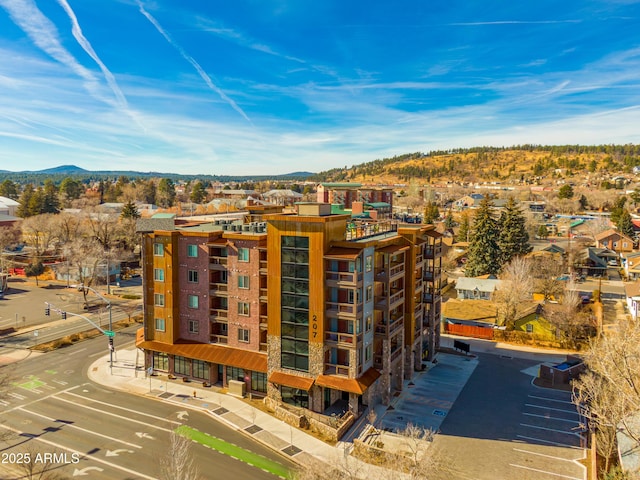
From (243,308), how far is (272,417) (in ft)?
35.9

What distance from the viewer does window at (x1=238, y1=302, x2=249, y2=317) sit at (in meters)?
45.0

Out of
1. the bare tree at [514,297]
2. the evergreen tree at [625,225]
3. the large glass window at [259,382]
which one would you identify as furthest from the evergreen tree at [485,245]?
the large glass window at [259,382]

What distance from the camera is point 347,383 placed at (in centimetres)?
3866

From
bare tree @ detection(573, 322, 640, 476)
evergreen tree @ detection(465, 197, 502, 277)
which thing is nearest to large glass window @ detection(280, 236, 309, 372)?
bare tree @ detection(573, 322, 640, 476)

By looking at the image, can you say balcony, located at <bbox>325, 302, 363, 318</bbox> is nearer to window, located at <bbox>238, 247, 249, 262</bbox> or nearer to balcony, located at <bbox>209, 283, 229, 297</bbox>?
window, located at <bbox>238, 247, 249, 262</bbox>

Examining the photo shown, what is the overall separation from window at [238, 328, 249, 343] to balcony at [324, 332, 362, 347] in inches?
384

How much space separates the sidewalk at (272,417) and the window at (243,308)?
836cm

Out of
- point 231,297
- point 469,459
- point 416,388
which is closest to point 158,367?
point 231,297

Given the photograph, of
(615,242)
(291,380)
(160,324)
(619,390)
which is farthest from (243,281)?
(615,242)

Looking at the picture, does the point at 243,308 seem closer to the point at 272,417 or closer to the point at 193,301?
the point at 193,301

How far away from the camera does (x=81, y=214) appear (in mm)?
129125

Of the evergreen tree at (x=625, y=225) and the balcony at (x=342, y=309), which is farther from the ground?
the evergreen tree at (x=625, y=225)

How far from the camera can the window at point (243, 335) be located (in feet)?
149

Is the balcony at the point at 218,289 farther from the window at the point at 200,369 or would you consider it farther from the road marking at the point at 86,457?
the road marking at the point at 86,457
